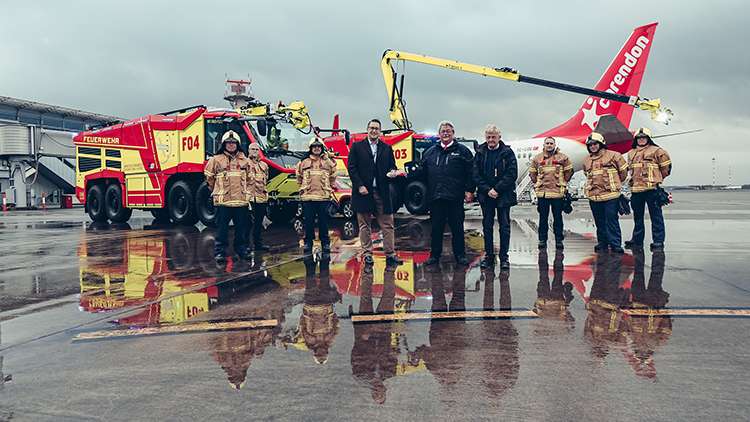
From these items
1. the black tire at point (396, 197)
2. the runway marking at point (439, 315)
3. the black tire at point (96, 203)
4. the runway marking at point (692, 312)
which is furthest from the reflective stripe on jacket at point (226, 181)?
the black tire at point (96, 203)

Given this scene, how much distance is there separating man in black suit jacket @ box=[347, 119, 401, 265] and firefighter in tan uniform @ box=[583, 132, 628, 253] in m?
3.02

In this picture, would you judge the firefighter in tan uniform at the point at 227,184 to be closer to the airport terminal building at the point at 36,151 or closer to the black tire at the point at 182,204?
the black tire at the point at 182,204

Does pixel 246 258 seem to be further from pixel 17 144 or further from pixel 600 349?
pixel 17 144

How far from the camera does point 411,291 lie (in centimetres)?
482

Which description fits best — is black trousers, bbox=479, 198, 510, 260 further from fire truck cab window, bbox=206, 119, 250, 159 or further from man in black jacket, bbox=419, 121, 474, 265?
fire truck cab window, bbox=206, 119, 250, 159

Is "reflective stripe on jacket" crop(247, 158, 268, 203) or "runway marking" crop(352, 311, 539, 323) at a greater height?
"reflective stripe on jacket" crop(247, 158, 268, 203)

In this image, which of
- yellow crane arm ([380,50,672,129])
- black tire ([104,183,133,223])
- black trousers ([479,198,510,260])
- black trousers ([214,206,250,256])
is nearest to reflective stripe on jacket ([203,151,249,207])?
black trousers ([214,206,250,256])

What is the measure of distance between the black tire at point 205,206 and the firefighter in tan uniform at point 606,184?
26.3 ft

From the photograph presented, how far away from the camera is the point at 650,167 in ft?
25.3

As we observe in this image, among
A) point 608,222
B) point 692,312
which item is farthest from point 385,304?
point 608,222

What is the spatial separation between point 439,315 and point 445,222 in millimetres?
2509

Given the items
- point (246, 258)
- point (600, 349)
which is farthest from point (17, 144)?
point (600, 349)

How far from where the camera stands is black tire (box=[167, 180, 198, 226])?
12391 mm

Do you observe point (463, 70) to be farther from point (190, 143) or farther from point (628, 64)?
point (190, 143)
